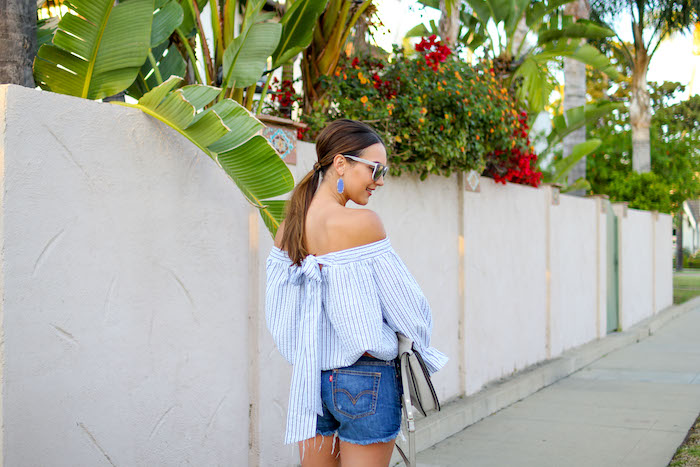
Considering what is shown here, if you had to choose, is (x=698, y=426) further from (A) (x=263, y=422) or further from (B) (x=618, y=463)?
(A) (x=263, y=422)

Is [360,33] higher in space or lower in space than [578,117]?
higher

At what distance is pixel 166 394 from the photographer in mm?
4340

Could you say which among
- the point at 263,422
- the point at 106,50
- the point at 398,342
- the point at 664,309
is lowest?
the point at 664,309

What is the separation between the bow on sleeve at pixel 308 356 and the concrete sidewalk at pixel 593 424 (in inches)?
130

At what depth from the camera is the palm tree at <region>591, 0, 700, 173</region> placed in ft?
67.0

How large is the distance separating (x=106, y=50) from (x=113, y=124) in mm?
705

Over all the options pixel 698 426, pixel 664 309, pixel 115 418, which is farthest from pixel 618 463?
pixel 664 309

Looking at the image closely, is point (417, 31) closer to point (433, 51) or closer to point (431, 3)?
point (431, 3)

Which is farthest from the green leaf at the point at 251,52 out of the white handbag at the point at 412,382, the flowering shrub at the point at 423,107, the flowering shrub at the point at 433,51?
the white handbag at the point at 412,382

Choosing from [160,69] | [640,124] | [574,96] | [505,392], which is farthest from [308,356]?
[640,124]

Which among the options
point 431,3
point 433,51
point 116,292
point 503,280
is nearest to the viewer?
point 116,292

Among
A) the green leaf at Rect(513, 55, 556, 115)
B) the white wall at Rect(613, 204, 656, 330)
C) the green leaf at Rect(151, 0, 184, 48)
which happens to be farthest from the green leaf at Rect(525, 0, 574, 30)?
the green leaf at Rect(151, 0, 184, 48)

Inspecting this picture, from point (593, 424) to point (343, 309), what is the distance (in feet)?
17.1

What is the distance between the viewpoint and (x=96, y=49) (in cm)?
452
